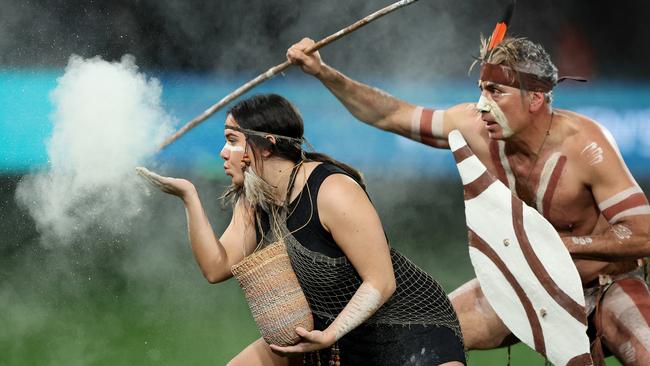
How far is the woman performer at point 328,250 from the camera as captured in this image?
10.1 feet

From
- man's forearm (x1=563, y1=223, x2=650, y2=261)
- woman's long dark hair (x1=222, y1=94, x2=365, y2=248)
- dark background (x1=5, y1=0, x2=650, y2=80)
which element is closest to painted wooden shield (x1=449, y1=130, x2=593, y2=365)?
man's forearm (x1=563, y1=223, x2=650, y2=261)

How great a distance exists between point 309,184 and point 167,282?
2.08 metres

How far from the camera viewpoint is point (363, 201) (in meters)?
3.09

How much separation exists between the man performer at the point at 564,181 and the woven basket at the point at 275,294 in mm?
826

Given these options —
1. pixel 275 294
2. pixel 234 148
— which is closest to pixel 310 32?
pixel 234 148

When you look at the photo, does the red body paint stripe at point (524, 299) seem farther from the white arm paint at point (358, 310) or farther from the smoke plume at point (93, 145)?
the smoke plume at point (93, 145)

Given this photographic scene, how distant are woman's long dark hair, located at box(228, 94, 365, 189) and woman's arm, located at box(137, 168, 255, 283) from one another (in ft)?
0.81

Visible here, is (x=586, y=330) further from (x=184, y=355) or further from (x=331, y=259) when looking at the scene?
(x=184, y=355)

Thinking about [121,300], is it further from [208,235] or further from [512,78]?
[512,78]

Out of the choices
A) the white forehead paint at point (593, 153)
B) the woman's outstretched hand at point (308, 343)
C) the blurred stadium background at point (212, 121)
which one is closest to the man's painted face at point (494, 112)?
the white forehead paint at point (593, 153)

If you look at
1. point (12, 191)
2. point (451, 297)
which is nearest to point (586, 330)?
point (451, 297)

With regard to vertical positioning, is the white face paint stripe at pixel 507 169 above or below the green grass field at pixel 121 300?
below

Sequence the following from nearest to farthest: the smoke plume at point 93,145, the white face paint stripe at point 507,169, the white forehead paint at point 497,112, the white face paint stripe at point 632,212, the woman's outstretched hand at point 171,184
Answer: the woman's outstretched hand at point 171,184, the white face paint stripe at point 632,212, the white forehead paint at point 497,112, the white face paint stripe at point 507,169, the smoke plume at point 93,145

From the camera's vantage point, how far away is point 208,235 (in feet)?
11.1
